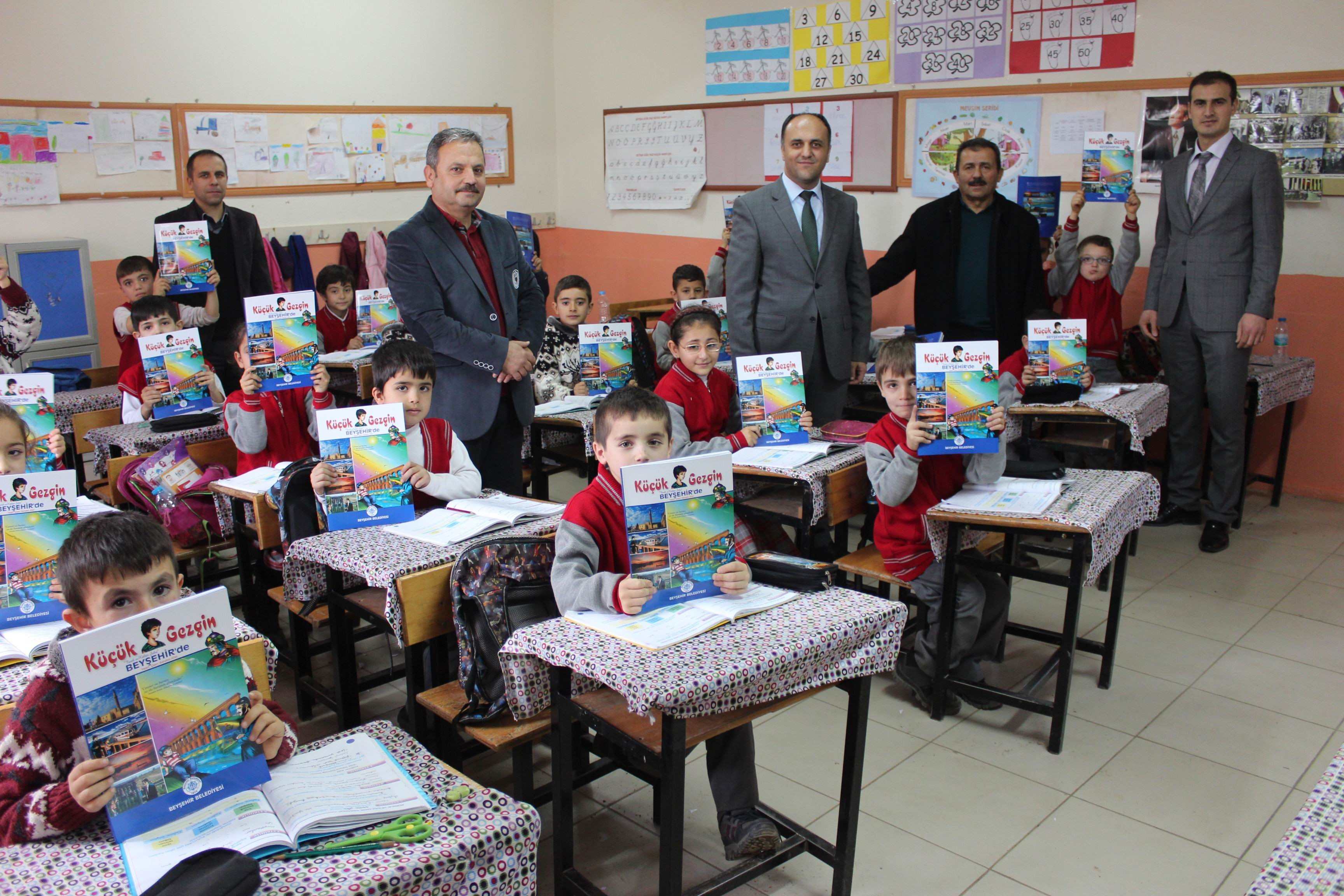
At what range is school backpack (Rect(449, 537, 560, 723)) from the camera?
7.09 feet

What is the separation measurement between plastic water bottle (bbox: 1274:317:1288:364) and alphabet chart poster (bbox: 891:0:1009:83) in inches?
78.1

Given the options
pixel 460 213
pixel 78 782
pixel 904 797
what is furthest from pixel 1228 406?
pixel 78 782

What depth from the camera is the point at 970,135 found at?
228 inches

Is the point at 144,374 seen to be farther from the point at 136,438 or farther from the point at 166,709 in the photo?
the point at 166,709

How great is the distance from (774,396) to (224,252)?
2922 mm

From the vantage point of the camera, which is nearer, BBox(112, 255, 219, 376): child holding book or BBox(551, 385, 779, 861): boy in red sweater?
BBox(551, 385, 779, 861): boy in red sweater

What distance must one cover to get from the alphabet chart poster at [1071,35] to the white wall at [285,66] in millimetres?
4119

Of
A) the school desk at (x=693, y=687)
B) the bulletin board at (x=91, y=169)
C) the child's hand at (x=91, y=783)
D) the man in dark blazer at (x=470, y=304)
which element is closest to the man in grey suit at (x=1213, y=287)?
the man in dark blazer at (x=470, y=304)

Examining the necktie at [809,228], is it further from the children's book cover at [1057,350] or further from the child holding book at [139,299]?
the child holding book at [139,299]

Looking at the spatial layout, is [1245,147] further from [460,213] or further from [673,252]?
[673,252]

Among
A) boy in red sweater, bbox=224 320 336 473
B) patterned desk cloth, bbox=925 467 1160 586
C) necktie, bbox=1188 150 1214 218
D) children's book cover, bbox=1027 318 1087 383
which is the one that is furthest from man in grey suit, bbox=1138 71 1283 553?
boy in red sweater, bbox=224 320 336 473

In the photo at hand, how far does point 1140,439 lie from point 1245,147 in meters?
1.42

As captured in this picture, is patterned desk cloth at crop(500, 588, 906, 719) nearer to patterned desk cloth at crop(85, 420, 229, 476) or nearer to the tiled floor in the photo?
the tiled floor

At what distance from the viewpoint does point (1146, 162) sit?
5199 mm
